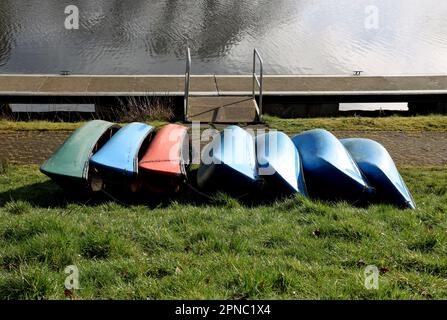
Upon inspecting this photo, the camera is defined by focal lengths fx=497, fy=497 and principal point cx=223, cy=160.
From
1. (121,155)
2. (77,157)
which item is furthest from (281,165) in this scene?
(77,157)

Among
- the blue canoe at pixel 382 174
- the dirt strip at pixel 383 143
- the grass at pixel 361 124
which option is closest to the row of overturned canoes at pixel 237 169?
the blue canoe at pixel 382 174

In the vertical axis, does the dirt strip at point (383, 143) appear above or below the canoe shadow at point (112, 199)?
above

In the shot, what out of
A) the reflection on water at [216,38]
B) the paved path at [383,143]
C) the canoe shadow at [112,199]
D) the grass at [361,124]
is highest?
the reflection on water at [216,38]

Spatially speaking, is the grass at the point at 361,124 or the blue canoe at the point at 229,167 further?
the grass at the point at 361,124

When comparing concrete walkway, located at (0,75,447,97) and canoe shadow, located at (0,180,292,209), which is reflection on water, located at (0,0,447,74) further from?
canoe shadow, located at (0,180,292,209)

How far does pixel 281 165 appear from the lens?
5598mm

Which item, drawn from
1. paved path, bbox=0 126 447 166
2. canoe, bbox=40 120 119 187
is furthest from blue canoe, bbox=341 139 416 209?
canoe, bbox=40 120 119 187

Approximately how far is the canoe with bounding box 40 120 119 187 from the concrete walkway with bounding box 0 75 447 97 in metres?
3.53

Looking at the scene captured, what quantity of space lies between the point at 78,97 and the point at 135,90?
1225 mm

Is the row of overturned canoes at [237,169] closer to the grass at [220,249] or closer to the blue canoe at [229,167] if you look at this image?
the blue canoe at [229,167]

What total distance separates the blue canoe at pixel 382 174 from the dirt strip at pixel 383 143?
1168mm

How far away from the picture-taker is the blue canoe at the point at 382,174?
5.34 metres

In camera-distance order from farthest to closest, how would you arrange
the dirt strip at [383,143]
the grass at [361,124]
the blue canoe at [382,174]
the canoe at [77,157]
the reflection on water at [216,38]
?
1. the reflection on water at [216,38]
2. the grass at [361,124]
3. the dirt strip at [383,143]
4. the blue canoe at [382,174]
5. the canoe at [77,157]
